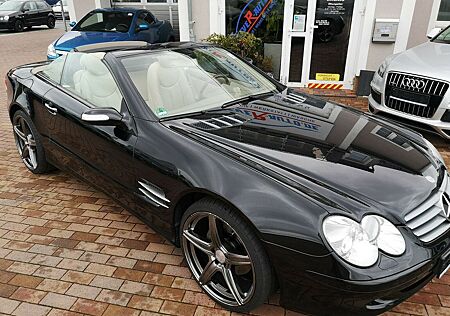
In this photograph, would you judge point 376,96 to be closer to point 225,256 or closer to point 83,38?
point 225,256

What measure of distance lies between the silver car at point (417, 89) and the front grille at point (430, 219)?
257cm

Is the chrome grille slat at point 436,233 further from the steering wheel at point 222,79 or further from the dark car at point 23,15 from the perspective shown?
the dark car at point 23,15

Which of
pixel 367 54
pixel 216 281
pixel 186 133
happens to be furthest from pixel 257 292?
pixel 367 54

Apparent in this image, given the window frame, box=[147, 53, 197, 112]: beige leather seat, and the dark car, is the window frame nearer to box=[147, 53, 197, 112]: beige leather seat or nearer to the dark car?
box=[147, 53, 197, 112]: beige leather seat

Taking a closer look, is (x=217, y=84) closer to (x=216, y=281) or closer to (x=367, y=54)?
(x=216, y=281)

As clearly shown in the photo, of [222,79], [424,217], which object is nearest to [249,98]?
[222,79]

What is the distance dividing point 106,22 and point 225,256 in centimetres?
805

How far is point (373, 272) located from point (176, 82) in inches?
77.7

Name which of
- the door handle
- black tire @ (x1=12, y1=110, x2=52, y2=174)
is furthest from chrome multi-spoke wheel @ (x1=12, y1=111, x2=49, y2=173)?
the door handle

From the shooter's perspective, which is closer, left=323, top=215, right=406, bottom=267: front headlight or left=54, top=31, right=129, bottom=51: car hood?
left=323, top=215, right=406, bottom=267: front headlight

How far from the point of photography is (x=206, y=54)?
132 inches

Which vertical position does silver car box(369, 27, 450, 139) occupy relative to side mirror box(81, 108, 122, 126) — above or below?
below

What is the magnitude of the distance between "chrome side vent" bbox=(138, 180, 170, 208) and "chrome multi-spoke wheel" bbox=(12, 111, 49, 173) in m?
1.84

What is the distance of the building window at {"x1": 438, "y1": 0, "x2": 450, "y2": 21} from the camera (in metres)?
6.99
